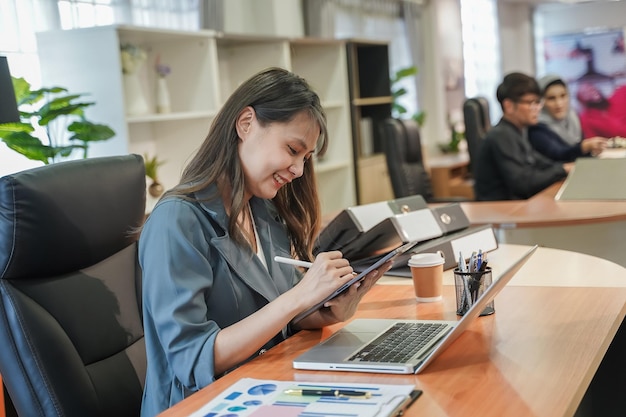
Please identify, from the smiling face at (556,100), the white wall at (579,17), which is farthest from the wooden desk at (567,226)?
the white wall at (579,17)

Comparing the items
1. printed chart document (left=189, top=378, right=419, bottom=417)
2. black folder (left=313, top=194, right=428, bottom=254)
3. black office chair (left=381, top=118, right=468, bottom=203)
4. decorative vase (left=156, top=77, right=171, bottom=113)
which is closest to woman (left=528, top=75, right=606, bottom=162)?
black office chair (left=381, top=118, right=468, bottom=203)

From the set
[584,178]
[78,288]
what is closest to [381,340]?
[78,288]

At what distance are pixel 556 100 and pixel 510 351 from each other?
15.1 feet

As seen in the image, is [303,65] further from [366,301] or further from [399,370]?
[399,370]

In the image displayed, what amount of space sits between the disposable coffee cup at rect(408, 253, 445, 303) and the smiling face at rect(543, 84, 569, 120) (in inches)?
163

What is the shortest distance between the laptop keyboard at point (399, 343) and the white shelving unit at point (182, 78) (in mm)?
1767

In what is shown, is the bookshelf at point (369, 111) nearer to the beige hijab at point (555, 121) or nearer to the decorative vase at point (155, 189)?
the beige hijab at point (555, 121)

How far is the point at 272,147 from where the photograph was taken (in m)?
1.67

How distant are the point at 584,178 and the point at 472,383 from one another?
8.46 feet

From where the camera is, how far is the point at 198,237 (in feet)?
5.28

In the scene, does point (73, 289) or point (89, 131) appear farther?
point (89, 131)

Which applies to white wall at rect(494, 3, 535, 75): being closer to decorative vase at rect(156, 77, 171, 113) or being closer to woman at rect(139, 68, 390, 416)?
decorative vase at rect(156, 77, 171, 113)

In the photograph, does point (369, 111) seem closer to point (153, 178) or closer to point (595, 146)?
point (595, 146)

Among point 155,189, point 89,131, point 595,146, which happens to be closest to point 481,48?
point 595,146
